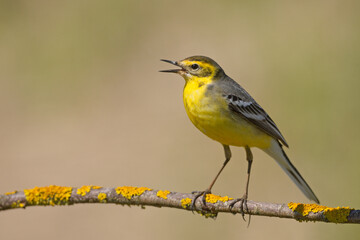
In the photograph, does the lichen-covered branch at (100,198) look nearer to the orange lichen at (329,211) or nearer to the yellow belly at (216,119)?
the orange lichen at (329,211)

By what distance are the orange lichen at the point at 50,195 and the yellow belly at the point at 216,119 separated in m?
1.34

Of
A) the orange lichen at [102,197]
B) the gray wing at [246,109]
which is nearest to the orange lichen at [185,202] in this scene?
the orange lichen at [102,197]

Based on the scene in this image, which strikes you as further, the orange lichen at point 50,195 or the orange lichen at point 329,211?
the orange lichen at point 50,195

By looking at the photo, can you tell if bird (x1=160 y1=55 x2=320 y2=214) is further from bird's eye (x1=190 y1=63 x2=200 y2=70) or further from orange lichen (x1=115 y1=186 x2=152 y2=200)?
orange lichen (x1=115 y1=186 x2=152 y2=200)

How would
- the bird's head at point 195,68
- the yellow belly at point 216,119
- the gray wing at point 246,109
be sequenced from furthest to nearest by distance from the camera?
the bird's head at point 195,68, the gray wing at point 246,109, the yellow belly at point 216,119

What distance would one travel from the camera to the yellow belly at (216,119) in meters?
4.74

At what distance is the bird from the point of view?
15.6 ft

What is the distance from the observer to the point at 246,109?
5117 millimetres

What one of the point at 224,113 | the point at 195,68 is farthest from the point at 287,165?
the point at 195,68

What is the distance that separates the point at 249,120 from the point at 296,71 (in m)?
3.48

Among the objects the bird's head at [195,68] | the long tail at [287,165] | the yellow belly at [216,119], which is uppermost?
the bird's head at [195,68]

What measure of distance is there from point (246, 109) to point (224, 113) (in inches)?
14.1

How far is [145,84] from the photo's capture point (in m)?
8.90

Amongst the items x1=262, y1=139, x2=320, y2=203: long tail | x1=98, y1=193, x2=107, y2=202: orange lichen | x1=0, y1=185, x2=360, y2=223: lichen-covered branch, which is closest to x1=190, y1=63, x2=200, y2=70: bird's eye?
x1=262, y1=139, x2=320, y2=203: long tail
